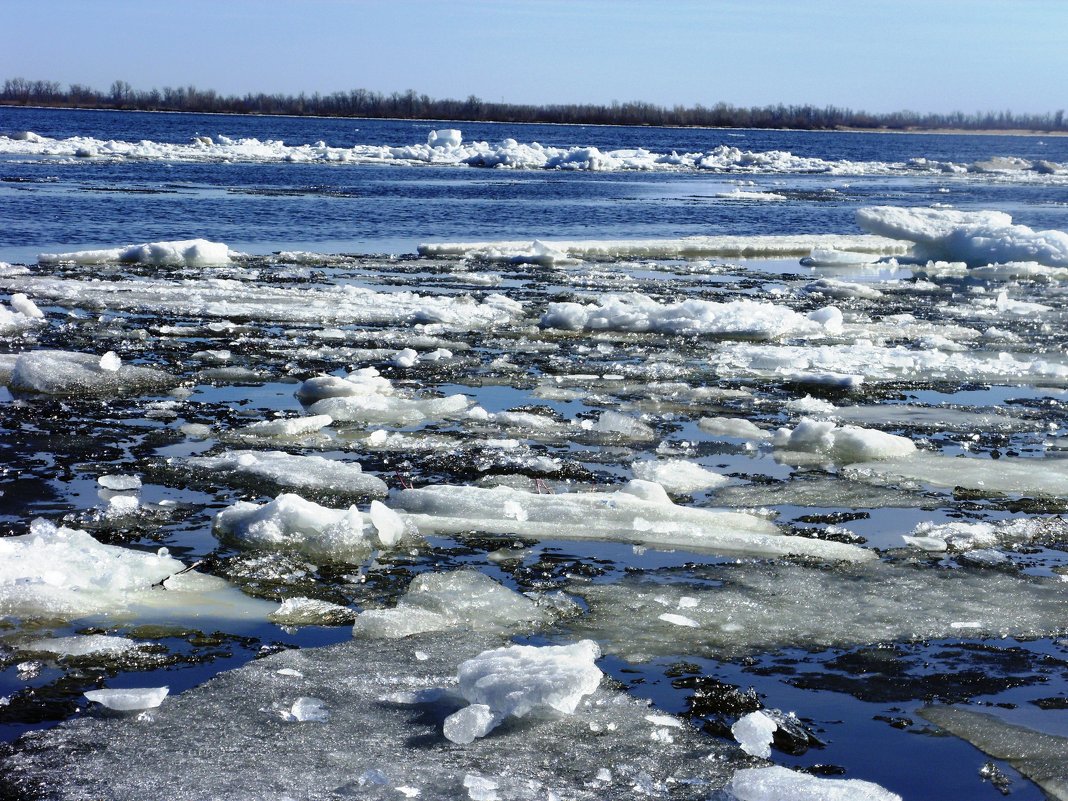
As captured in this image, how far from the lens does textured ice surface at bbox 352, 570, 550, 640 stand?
12.8ft

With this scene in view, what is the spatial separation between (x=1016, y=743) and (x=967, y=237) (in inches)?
603

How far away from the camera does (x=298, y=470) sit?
18.3ft

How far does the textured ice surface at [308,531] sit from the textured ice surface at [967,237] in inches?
575

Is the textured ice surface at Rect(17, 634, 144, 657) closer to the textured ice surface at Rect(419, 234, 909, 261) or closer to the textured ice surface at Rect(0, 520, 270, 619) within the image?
the textured ice surface at Rect(0, 520, 270, 619)

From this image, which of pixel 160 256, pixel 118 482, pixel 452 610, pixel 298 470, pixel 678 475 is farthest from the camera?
pixel 160 256

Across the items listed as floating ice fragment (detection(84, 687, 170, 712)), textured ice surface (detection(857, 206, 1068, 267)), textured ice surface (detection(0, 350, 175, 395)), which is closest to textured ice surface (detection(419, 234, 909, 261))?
textured ice surface (detection(857, 206, 1068, 267))

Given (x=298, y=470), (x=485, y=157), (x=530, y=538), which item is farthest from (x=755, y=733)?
(x=485, y=157)

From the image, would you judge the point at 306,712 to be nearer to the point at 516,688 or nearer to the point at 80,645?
the point at 516,688

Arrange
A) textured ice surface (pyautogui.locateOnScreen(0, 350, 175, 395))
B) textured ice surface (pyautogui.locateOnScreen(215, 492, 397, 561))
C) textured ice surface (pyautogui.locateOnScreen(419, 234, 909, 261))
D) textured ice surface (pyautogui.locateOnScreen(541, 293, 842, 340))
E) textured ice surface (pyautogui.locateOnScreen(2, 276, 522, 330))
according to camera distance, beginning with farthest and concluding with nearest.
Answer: textured ice surface (pyautogui.locateOnScreen(419, 234, 909, 261))
textured ice surface (pyautogui.locateOnScreen(2, 276, 522, 330))
textured ice surface (pyautogui.locateOnScreen(541, 293, 842, 340))
textured ice surface (pyautogui.locateOnScreen(0, 350, 175, 395))
textured ice surface (pyautogui.locateOnScreen(215, 492, 397, 561))

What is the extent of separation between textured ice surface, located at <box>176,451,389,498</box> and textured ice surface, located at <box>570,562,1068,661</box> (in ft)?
4.95

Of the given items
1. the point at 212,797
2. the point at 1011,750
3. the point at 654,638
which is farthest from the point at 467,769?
the point at 1011,750

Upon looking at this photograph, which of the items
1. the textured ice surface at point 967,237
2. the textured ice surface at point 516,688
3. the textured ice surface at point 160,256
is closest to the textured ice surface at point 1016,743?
the textured ice surface at point 516,688

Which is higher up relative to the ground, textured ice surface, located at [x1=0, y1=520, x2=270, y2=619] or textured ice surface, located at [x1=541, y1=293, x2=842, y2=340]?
textured ice surface, located at [x1=541, y1=293, x2=842, y2=340]

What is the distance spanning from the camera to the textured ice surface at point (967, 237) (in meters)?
16.8
